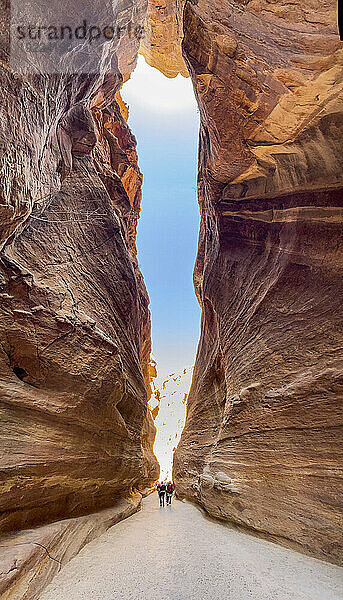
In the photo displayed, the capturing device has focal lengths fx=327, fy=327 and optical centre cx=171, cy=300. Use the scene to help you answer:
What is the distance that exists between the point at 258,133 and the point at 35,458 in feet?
28.2

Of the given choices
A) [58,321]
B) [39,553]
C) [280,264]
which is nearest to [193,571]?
[39,553]

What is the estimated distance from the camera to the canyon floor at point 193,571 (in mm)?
4438

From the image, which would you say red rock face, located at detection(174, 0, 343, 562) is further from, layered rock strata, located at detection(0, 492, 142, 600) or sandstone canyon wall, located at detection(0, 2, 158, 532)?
layered rock strata, located at detection(0, 492, 142, 600)

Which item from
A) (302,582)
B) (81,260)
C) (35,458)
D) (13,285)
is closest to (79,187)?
(81,260)

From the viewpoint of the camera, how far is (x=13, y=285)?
6781mm

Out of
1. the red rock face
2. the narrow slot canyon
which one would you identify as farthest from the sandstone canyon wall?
the red rock face

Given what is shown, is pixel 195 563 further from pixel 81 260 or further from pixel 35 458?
pixel 81 260

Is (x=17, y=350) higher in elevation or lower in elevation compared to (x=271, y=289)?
lower

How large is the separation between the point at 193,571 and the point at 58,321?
523 cm

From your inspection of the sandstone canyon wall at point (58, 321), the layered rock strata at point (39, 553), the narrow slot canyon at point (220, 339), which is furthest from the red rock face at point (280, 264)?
the layered rock strata at point (39, 553)

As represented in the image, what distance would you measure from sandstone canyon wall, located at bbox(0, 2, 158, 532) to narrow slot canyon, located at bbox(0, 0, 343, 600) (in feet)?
0.14

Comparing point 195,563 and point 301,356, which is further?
point 301,356

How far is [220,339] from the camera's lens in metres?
11.3

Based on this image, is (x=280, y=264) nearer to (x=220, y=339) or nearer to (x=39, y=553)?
(x=220, y=339)
